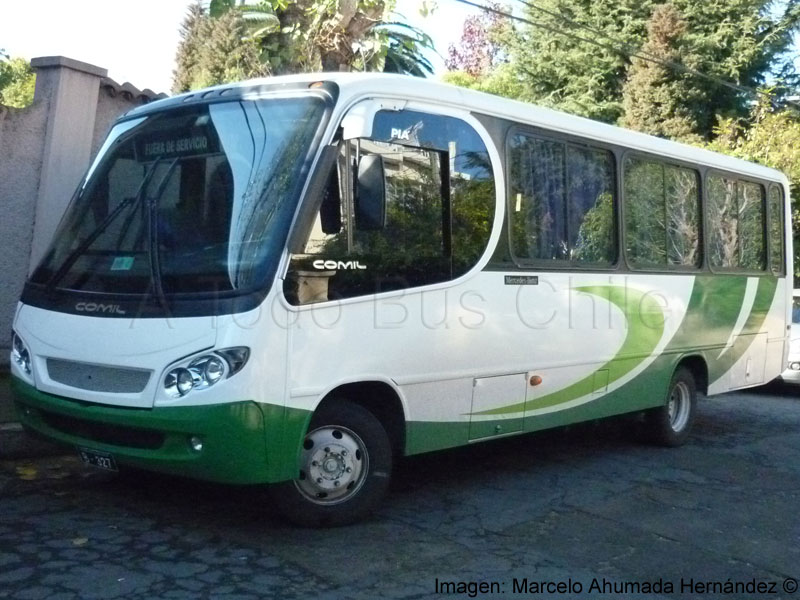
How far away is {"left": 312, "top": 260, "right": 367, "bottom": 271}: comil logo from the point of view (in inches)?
226

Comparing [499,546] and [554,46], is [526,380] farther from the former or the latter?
[554,46]

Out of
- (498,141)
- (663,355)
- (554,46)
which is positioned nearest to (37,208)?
(498,141)

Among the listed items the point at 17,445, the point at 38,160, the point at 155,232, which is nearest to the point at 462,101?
the point at 155,232

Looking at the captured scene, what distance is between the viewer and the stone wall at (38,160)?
9.85m

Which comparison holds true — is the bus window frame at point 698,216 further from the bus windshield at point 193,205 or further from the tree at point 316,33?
the tree at point 316,33

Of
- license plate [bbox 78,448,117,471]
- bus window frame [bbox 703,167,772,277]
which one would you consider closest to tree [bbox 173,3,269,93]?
bus window frame [bbox 703,167,772,277]

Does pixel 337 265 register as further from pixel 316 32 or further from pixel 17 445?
pixel 316 32

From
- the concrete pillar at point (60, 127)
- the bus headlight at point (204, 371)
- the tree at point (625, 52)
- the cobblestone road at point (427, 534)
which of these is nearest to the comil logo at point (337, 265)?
the bus headlight at point (204, 371)

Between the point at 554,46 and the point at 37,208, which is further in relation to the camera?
the point at 554,46

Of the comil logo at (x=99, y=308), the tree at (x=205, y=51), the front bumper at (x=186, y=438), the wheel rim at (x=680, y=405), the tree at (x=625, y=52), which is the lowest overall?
the wheel rim at (x=680, y=405)

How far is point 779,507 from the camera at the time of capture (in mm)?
7207

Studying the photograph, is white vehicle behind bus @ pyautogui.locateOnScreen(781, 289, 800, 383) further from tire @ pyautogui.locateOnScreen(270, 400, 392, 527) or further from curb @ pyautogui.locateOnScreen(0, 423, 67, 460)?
curb @ pyautogui.locateOnScreen(0, 423, 67, 460)

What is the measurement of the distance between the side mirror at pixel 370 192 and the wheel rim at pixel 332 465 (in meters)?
1.29

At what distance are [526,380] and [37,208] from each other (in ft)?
18.5
